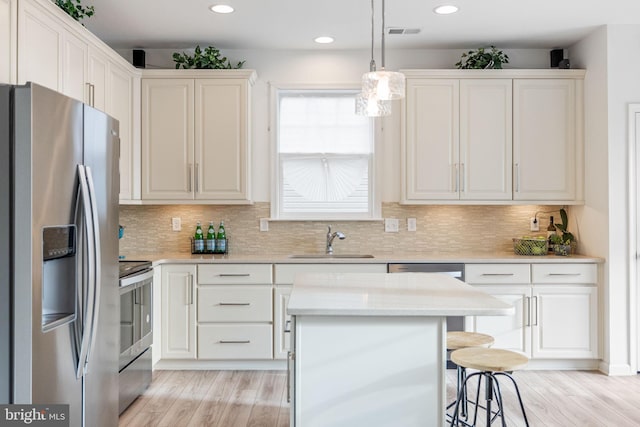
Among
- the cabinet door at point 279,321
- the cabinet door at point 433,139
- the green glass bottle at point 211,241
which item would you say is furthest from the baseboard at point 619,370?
the green glass bottle at point 211,241

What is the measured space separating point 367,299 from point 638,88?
305 cm

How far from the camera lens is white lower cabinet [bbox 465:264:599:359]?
4.09m

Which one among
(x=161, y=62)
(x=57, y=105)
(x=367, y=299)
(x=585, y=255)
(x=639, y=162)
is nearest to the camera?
(x=57, y=105)

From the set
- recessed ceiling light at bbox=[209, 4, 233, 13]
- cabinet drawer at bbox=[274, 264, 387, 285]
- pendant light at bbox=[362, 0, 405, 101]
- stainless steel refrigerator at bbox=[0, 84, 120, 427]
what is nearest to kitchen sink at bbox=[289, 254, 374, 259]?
cabinet drawer at bbox=[274, 264, 387, 285]

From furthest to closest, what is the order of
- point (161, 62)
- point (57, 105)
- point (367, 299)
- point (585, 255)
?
point (161, 62) < point (585, 255) < point (367, 299) < point (57, 105)

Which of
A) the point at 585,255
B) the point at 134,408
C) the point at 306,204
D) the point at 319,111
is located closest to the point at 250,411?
the point at 134,408

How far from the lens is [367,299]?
89.3 inches

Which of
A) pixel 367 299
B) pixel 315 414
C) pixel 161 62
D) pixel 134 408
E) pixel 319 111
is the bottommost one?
pixel 134 408

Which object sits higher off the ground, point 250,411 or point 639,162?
point 639,162

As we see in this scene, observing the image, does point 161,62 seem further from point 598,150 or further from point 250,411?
point 598,150

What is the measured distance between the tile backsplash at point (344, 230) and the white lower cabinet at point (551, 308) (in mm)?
608

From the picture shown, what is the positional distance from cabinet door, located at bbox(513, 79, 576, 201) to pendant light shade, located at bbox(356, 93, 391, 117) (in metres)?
2.16

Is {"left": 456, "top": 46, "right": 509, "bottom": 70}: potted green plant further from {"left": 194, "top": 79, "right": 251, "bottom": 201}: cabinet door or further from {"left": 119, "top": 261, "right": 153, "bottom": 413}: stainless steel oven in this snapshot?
{"left": 119, "top": 261, "right": 153, "bottom": 413}: stainless steel oven

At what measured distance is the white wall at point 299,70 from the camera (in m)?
4.63
